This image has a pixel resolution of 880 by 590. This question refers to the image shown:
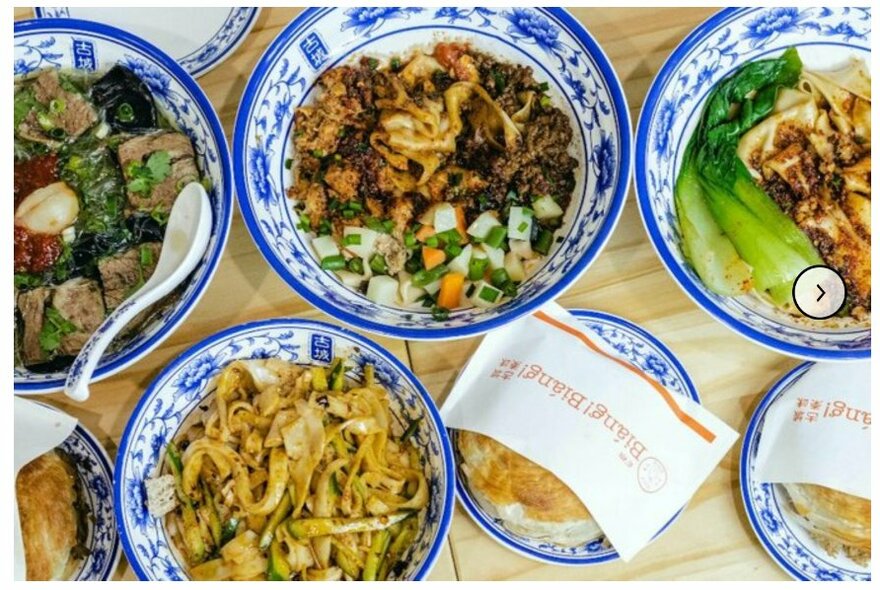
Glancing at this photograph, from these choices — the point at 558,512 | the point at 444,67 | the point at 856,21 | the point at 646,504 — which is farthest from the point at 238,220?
the point at 856,21

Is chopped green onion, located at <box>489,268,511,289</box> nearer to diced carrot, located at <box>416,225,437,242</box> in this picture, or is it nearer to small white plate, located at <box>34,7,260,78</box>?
diced carrot, located at <box>416,225,437,242</box>

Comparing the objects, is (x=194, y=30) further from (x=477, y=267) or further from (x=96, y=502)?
(x=96, y=502)

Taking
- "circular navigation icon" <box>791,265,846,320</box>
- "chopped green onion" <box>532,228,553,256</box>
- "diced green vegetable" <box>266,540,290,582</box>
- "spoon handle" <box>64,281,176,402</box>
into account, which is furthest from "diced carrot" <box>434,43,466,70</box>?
"diced green vegetable" <box>266,540,290,582</box>

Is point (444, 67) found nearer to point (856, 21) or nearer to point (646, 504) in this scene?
point (856, 21)

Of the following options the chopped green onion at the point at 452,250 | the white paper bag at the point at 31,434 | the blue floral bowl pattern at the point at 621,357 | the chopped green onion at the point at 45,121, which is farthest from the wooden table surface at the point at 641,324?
the chopped green onion at the point at 45,121

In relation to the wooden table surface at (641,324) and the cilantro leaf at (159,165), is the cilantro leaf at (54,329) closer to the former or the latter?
the wooden table surface at (641,324)
